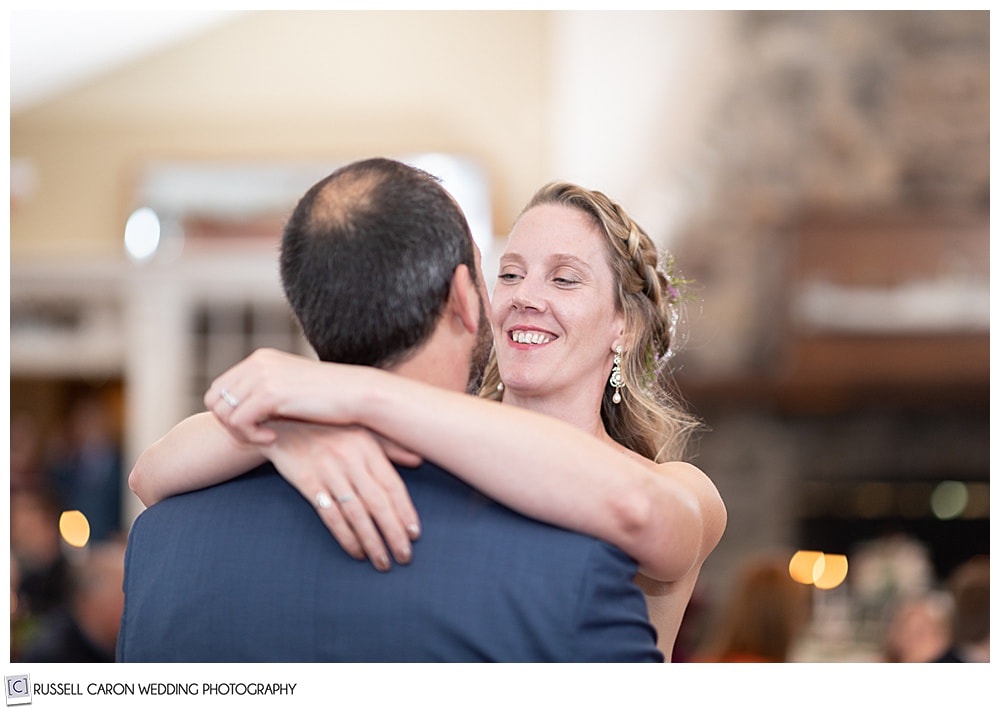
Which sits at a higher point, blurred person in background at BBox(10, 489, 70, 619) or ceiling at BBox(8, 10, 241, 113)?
ceiling at BBox(8, 10, 241, 113)

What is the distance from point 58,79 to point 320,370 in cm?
644

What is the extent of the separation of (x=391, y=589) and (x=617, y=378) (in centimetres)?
52

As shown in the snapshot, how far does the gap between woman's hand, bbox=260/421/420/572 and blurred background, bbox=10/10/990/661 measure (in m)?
4.22

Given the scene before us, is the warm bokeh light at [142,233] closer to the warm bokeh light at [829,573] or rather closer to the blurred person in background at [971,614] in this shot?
the warm bokeh light at [829,573]

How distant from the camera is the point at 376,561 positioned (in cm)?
96

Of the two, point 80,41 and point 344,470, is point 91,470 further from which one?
point 344,470

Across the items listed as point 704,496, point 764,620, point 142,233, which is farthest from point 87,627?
point 142,233

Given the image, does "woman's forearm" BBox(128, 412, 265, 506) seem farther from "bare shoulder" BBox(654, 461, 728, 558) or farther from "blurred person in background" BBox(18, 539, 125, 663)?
"blurred person in background" BBox(18, 539, 125, 663)

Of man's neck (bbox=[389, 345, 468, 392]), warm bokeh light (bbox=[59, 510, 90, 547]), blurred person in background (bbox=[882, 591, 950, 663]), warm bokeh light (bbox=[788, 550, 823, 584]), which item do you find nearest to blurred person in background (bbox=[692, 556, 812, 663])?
warm bokeh light (bbox=[788, 550, 823, 584])

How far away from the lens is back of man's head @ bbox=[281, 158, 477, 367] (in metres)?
0.98

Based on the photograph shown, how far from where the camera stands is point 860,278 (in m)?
5.64

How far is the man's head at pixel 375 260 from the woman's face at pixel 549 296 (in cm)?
29
